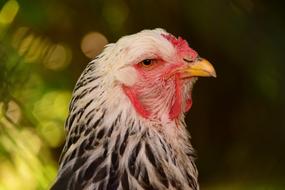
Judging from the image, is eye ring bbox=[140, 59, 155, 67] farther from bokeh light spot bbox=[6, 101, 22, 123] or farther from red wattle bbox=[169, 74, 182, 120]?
bokeh light spot bbox=[6, 101, 22, 123]

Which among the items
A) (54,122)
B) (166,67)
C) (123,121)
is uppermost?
(166,67)

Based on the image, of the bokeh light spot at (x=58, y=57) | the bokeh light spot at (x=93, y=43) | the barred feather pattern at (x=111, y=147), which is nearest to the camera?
the barred feather pattern at (x=111, y=147)

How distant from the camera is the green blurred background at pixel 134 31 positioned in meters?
2.03

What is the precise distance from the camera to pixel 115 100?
1494 millimetres

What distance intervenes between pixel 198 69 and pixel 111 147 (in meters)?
0.25

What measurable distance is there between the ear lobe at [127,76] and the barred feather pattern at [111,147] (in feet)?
0.07

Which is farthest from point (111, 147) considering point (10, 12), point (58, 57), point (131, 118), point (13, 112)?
point (58, 57)

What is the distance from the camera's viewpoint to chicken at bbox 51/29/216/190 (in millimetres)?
1470

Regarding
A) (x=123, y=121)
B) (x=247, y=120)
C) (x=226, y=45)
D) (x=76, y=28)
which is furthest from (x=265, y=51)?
(x=123, y=121)

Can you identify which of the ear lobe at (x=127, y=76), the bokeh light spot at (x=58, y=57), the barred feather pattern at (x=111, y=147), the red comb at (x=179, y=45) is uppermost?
the red comb at (x=179, y=45)

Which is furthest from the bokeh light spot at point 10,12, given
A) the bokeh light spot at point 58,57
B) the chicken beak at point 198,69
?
the chicken beak at point 198,69

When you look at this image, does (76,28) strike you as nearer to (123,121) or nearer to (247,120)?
(247,120)

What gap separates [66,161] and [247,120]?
133 centimetres

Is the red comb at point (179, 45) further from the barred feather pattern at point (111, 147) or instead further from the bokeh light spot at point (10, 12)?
the bokeh light spot at point (10, 12)
